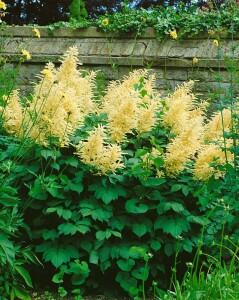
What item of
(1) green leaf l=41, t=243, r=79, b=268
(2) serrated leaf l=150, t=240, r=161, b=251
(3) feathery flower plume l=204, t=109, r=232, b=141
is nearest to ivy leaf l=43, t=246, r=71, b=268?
(1) green leaf l=41, t=243, r=79, b=268

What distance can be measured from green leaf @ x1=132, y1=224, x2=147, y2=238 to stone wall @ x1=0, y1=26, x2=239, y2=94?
3.08 m

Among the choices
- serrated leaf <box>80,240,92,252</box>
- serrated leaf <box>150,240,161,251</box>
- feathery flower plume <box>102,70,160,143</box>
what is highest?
feathery flower plume <box>102,70,160,143</box>

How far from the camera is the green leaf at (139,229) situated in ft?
11.0

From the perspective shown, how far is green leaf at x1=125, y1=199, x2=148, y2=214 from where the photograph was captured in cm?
335

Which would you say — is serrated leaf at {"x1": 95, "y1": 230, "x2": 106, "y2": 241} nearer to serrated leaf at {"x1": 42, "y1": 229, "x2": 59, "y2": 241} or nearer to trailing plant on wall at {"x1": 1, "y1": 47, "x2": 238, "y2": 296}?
trailing plant on wall at {"x1": 1, "y1": 47, "x2": 238, "y2": 296}

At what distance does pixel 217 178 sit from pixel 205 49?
334cm

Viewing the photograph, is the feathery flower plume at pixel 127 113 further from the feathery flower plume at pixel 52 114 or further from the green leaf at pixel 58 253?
the green leaf at pixel 58 253

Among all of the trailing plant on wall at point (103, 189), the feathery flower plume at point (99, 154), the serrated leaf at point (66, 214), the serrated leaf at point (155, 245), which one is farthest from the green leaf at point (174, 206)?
the serrated leaf at point (66, 214)

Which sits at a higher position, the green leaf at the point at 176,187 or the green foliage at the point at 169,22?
the green foliage at the point at 169,22

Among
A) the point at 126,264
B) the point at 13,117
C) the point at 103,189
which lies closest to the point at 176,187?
the point at 103,189

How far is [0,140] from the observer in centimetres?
366

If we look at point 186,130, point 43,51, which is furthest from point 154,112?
point 43,51

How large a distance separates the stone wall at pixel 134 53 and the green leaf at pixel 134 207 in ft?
9.80

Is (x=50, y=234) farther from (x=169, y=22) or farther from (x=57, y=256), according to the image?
(x=169, y=22)
